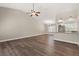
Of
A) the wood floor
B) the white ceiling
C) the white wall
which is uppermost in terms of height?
the white ceiling

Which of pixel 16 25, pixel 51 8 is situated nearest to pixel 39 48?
pixel 16 25

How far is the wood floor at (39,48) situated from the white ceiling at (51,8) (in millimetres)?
395

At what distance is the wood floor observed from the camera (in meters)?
1.89

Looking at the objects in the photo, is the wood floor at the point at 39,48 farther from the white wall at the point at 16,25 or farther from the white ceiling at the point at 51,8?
the white ceiling at the point at 51,8

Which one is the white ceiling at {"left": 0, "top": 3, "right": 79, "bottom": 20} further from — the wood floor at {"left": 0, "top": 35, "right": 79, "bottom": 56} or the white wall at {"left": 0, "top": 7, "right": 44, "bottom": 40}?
the wood floor at {"left": 0, "top": 35, "right": 79, "bottom": 56}

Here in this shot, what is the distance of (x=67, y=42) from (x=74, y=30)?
0.24 meters

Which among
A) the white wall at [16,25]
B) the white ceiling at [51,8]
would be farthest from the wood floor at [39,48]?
the white ceiling at [51,8]

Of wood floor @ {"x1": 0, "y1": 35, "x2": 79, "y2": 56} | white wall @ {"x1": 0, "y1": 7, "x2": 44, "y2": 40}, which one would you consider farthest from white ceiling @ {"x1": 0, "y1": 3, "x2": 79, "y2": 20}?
wood floor @ {"x1": 0, "y1": 35, "x2": 79, "y2": 56}

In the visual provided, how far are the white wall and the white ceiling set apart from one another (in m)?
0.10

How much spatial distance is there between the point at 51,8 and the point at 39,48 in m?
0.74

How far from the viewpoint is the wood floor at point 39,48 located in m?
1.89

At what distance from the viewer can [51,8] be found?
6.36ft

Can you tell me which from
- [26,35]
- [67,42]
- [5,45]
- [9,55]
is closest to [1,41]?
[5,45]

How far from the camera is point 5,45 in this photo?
1852mm
